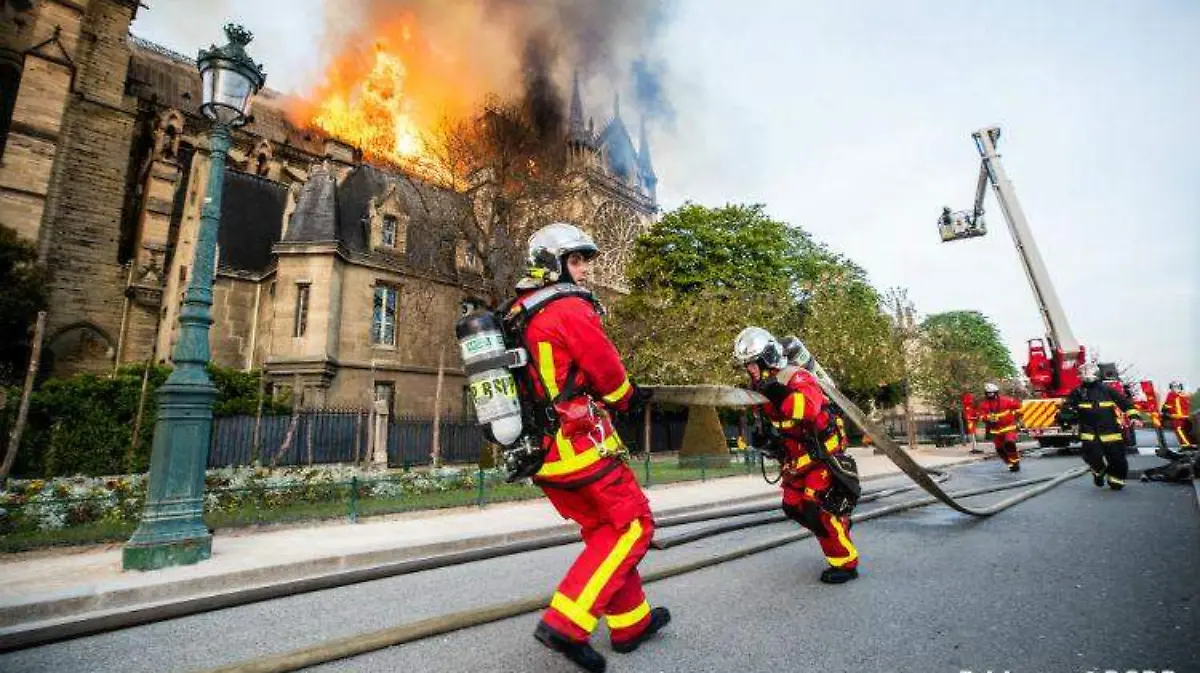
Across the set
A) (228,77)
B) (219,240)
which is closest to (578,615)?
(228,77)

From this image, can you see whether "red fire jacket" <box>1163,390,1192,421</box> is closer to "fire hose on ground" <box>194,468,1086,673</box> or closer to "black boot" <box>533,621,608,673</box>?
"fire hose on ground" <box>194,468,1086,673</box>

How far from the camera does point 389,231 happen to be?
23688mm

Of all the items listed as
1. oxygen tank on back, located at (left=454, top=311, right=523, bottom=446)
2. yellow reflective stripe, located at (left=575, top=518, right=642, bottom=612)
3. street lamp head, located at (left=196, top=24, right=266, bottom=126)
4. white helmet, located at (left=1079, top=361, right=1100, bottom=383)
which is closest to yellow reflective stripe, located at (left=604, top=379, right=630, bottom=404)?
oxygen tank on back, located at (left=454, top=311, right=523, bottom=446)

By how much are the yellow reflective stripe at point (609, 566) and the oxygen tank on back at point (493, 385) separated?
2.54 feet

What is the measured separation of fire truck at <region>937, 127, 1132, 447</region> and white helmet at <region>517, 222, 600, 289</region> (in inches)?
704

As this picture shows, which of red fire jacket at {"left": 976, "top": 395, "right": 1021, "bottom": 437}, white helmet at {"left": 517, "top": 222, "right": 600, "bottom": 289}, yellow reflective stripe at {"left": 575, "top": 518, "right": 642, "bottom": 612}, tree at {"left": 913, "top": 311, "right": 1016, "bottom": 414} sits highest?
tree at {"left": 913, "top": 311, "right": 1016, "bottom": 414}

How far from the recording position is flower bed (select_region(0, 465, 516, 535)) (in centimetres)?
726

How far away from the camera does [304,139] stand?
44812 millimetres

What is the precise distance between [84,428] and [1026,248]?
2706 centimetres

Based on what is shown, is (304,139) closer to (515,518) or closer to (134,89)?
(134,89)

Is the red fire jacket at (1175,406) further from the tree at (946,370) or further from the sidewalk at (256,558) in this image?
the sidewalk at (256,558)

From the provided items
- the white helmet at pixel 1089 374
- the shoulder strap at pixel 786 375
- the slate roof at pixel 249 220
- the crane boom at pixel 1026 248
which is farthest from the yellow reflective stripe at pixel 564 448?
the slate roof at pixel 249 220

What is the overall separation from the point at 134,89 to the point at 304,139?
424 inches

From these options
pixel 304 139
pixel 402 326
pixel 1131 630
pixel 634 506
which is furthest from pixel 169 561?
pixel 304 139
